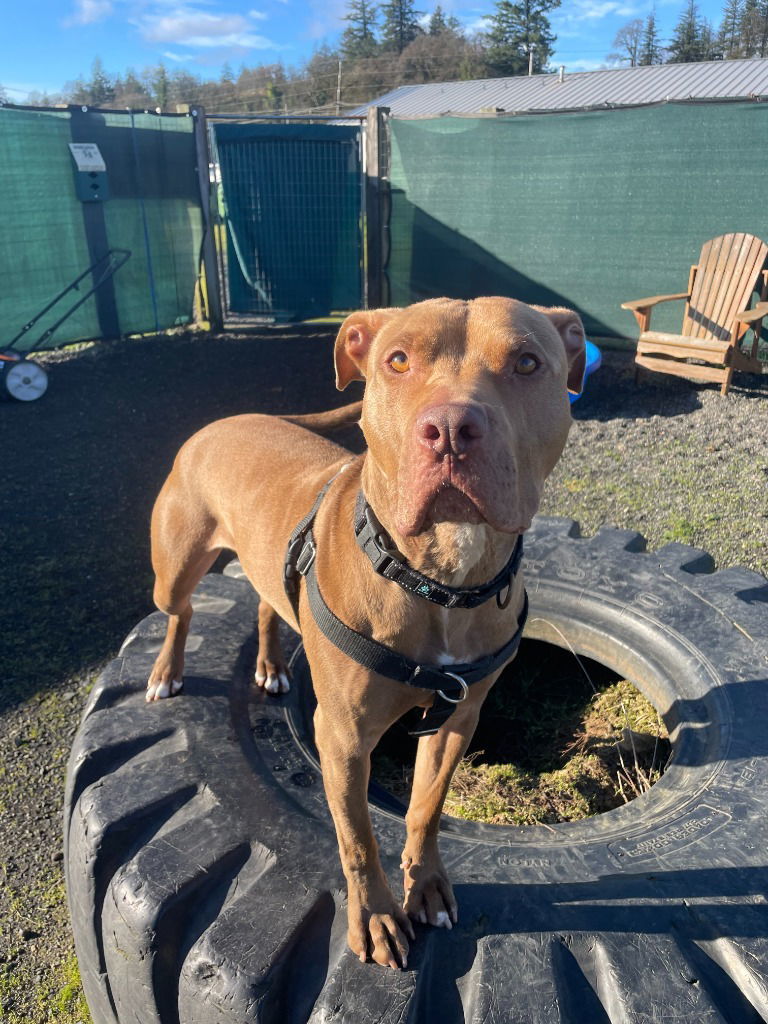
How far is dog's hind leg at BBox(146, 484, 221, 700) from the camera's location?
2.93 m

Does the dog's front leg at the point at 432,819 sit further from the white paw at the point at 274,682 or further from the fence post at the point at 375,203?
the fence post at the point at 375,203

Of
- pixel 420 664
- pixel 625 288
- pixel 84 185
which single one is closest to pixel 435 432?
pixel 420 664

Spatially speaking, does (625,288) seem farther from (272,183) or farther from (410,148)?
(272,183)

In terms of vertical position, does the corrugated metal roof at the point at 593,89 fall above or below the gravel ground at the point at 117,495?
above

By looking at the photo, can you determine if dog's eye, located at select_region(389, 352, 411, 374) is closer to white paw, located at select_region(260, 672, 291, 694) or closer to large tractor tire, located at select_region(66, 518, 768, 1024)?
large tractor tire, located at select_region(66, 518, 768, 1024)

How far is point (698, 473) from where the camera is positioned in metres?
5.98

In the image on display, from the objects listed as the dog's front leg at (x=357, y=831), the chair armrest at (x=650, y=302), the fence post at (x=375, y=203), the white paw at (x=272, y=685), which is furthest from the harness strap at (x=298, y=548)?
the fence post at (x=375, y=203)

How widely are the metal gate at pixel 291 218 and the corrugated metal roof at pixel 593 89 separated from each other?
10561mm

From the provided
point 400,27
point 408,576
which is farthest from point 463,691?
point 400,27

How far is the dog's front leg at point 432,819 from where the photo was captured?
2012 mm

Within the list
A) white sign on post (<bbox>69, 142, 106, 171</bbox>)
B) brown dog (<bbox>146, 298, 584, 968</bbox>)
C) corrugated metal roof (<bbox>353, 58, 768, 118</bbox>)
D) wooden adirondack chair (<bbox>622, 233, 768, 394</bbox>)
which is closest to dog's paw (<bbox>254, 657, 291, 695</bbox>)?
brown dog (<bbox>146, 298, 584, 968</bbox>)

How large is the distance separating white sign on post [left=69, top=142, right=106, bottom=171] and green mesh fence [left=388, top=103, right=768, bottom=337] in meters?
3.79

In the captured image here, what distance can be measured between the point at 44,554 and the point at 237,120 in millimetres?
8031

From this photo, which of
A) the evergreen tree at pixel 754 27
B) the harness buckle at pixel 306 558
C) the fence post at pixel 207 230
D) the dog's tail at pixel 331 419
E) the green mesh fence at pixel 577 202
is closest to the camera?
the harness buckle at pixel 306 558
